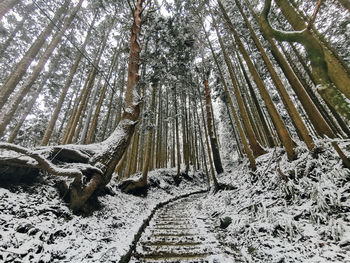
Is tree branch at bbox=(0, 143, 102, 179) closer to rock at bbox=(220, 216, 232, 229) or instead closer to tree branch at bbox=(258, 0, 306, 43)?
rock at bbox=(220, 216, 232, 229)

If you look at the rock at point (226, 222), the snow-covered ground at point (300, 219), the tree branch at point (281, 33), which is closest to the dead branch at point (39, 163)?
the snow-covered ground at point (300, 219)

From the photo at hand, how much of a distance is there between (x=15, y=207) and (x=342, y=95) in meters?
5.16

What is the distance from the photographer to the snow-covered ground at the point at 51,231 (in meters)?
2.25

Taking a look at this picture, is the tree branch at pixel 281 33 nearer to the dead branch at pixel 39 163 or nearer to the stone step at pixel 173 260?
the stone step at pixel 173 260

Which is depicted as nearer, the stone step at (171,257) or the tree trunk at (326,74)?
the tree trunk at (326,74)

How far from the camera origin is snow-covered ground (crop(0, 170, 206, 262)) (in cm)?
225

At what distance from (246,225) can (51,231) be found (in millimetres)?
4131

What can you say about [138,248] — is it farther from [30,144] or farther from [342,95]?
[30,144]

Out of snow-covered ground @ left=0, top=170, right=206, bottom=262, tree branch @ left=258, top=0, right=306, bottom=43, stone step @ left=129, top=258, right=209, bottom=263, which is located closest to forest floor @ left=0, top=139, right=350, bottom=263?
snow-covered ground @ left=0, top=170, right=206, bottom=262

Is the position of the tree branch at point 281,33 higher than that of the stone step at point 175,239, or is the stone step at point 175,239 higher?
the tree branch at point 281,33

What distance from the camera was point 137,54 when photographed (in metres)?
6.04

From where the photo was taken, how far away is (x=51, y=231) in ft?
8.93

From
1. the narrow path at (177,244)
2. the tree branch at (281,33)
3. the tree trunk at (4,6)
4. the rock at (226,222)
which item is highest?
the tree trunk at (4,6)

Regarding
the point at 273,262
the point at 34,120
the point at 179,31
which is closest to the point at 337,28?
the point at 179,31
